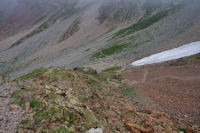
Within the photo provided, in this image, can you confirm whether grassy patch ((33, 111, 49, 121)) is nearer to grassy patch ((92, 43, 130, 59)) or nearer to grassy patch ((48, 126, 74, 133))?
grassy patch ((48, 126, 74, 133))

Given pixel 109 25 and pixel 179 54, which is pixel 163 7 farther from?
pixel 179 54

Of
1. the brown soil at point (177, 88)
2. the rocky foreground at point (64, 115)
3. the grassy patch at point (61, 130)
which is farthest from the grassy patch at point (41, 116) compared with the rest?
the brown soil at point (177, 88)

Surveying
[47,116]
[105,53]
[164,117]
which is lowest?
[164,117]

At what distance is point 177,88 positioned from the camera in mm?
18062

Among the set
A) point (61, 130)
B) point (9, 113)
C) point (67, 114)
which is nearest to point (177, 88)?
point (67, 114)

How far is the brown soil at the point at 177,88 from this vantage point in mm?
12500

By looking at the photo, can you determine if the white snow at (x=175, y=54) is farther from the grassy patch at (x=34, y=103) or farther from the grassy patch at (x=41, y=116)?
the grassy patch at (x=41, y=116)

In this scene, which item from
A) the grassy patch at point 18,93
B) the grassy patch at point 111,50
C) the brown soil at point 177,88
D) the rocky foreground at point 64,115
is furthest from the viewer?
the grassy patch at point 111,50

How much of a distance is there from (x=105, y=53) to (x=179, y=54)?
27.2m

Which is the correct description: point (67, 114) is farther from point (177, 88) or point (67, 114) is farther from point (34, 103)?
point (177, 88)

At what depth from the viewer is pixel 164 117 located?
1119 cm

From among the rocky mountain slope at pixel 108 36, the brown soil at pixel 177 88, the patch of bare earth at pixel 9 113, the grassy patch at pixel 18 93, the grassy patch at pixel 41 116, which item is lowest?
the brown soil at pixel 177 88

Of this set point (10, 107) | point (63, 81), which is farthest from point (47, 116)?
point (63, 81)

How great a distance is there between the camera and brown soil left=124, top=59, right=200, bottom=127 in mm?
12500
